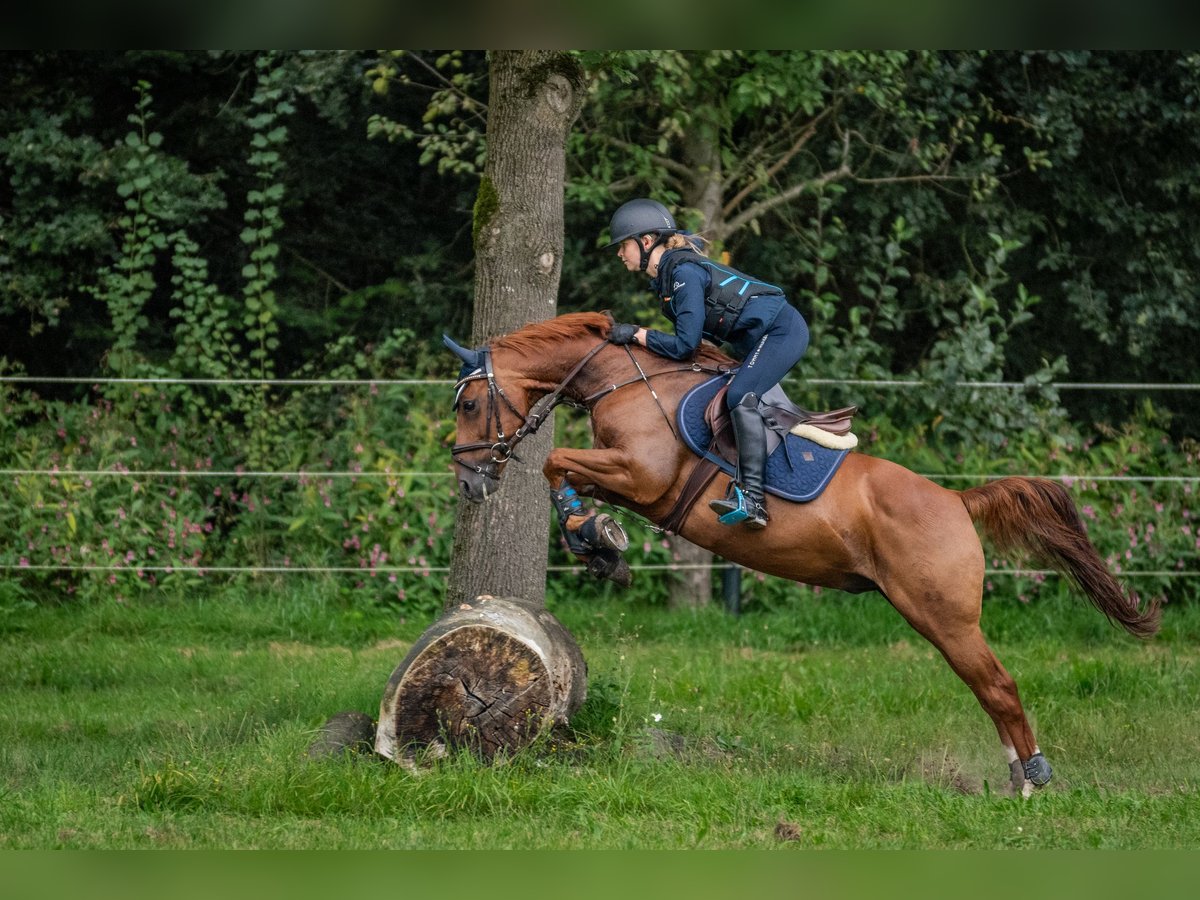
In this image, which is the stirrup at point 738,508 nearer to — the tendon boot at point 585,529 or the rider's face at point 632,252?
the tendon boot at point 585,529

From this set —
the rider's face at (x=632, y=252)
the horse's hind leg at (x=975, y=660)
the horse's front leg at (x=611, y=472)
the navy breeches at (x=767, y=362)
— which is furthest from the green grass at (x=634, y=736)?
the rider's face at (x=632, y=252)

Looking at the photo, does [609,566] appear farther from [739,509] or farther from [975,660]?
[975,660]

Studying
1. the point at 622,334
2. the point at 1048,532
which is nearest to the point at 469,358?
the point at 622,334

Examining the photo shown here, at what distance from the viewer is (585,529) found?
649cm

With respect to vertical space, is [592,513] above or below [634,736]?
above

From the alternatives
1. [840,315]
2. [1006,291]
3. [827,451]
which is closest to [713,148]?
[840,315]

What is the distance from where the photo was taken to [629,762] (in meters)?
6.68

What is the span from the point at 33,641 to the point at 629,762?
5.89 m

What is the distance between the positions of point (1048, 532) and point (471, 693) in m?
3.19

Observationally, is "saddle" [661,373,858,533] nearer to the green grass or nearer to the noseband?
the noseband

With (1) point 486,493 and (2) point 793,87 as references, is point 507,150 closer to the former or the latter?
(1) point 486,493

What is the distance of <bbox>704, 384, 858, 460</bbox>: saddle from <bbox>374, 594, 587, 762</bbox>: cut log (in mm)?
1421

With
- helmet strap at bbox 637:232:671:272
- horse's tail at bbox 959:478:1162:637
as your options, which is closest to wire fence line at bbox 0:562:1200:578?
horse's tail at bbox 959:478:1162:637

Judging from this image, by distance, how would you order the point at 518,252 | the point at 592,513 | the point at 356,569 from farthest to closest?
the point at 356,569
the point at 518,252
the point at 592,513
